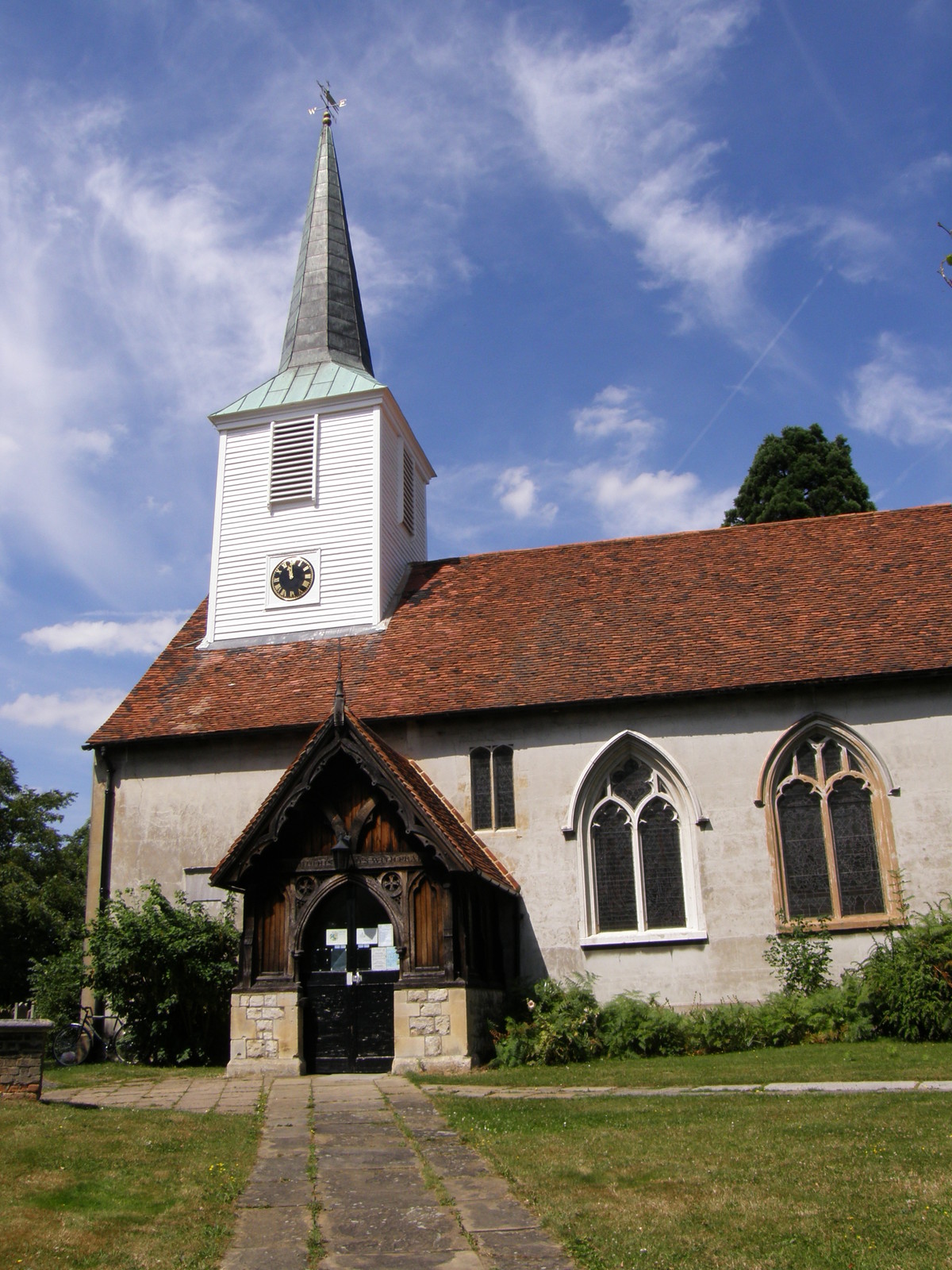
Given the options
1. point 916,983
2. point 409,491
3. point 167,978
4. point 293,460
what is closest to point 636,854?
point 916,983

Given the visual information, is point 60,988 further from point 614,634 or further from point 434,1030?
point 614,634

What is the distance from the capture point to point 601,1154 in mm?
8523

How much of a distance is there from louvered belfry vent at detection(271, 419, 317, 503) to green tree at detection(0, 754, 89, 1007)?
2092cm

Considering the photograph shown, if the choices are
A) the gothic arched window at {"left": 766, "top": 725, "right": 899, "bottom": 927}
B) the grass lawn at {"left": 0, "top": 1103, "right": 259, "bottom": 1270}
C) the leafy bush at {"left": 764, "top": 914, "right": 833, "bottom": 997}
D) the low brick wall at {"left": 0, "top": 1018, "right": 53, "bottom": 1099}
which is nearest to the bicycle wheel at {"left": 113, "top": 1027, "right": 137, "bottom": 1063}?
the low brick wall at {"left": 0, "top": 1018, "right": 53, "bottom": 1099}

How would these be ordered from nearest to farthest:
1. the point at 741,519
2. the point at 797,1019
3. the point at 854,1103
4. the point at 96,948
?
the point at 854,1103 < the point at 797,1019 < the point at 96,948 < the point at 741,519

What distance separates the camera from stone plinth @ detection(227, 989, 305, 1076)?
628 inches

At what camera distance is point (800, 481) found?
110 feet

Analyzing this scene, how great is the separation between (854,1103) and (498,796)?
9981 mm

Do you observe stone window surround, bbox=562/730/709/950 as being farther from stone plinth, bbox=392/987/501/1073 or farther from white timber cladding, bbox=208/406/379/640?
white timber cladding, bbox=208/406/379/640

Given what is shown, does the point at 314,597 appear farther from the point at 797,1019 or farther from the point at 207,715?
the point at 797,1019

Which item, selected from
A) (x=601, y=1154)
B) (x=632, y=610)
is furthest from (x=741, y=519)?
(x=601, y=1154)

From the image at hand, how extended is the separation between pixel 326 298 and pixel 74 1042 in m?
19.3

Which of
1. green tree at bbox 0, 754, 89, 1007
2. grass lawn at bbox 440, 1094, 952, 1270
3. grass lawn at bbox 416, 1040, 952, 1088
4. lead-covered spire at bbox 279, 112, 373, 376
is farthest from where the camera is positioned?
green tree at bbox 0, 754, 89, 1007

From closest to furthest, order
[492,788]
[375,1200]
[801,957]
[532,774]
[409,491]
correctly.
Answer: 1. [375,1200]
2. [801,957]
3. [532,774]
4. [492,788]
5. [409,491]
